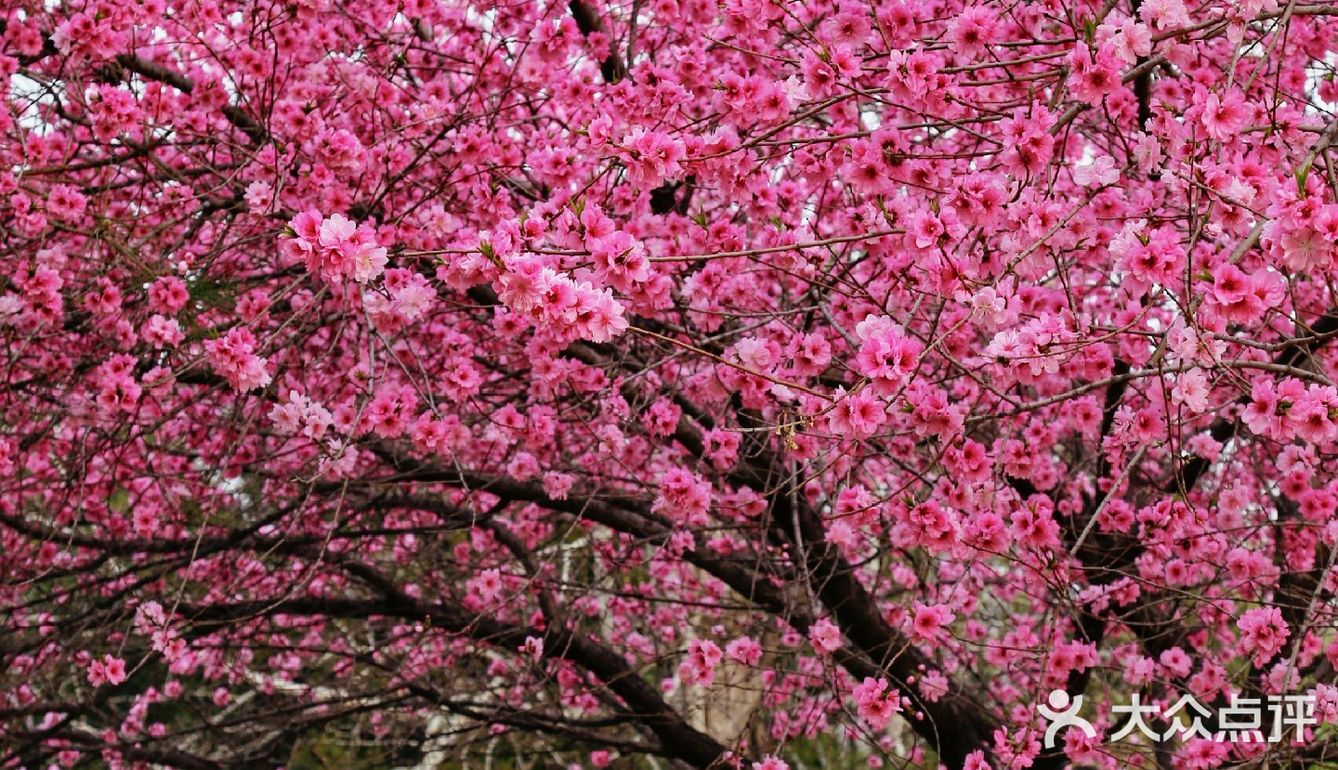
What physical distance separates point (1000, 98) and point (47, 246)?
12.1ft

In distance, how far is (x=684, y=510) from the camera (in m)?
4.00

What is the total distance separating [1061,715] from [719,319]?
5.72ft

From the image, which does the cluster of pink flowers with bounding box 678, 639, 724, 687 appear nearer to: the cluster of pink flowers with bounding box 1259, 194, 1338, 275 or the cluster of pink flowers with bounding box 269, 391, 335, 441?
the cluster of pink flowers with bounding box 269, 391, 335, 441

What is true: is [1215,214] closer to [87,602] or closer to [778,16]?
[778,16]

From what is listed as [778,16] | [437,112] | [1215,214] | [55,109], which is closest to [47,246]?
[55,109]

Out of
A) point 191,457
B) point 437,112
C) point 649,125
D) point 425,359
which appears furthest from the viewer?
point 191,457

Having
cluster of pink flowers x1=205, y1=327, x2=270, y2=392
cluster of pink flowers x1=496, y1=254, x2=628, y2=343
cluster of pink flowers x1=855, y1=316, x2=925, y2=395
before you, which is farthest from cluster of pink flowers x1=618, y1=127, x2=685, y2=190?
cluster of pink flowers x1=205, y1=327, x2=270, y2=392

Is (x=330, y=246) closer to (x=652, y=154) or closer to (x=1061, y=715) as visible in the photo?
(x=652, y=154)

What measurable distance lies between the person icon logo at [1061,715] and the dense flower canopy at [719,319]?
85mm

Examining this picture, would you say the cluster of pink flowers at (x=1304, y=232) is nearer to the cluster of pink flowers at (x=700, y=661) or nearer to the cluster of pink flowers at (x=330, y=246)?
the cluster of pink flowers at (x=330, y=246)

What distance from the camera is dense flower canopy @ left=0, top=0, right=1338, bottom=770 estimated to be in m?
2.79

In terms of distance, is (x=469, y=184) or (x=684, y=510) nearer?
(x=684, y=510)

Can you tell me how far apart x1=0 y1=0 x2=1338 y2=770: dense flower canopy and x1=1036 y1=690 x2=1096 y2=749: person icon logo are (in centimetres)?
8

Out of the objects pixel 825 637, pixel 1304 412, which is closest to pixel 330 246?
pixel 1304 412
